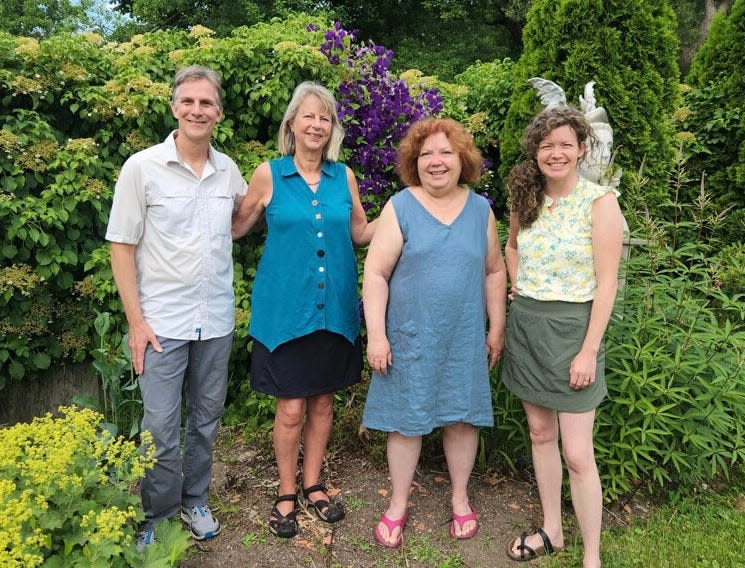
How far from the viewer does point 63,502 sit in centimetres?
186

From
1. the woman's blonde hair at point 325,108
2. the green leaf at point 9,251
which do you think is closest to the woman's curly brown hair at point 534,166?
the woman's blonde hair at point 325,108

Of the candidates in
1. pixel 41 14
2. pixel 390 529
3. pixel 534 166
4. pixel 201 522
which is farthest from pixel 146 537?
pixel 41 14

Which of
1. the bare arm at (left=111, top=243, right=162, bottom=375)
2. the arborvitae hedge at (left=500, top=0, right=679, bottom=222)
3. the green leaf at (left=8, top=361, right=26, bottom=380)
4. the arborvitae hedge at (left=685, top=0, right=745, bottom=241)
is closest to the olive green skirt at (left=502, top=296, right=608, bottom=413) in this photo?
the bare arm at (left=111, top=243, right=162, bottom=375)

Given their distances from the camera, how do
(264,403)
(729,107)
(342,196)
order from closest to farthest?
(342,196) < (264,403) < (729,107)

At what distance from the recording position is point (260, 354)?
263cm

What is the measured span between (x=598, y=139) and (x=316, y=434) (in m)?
1.90

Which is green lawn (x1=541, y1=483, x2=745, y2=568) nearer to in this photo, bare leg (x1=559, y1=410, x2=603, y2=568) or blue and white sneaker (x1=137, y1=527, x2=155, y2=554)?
bare leg (x1=559, y1=410, x2=603, y2=568)

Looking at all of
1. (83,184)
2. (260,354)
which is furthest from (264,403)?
(83,184)

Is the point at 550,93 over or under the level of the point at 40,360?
over

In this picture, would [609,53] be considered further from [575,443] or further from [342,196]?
[575,443]

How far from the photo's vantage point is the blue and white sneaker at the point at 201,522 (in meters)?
2.68

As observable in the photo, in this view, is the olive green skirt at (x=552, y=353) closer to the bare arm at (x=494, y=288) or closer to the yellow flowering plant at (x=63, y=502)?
the bare arm at (x=494, y=288)

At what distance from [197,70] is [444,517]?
2328 mm

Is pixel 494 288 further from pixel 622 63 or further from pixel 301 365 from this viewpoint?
pixel 622 63
